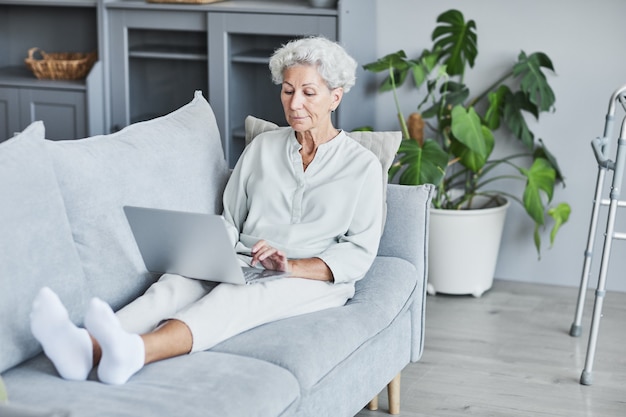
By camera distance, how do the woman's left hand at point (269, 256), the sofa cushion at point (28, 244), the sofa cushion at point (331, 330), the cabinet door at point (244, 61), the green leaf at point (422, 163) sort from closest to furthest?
the sofa cushion at point (28, 244)
the sofa cushion at point (331, 330)
the woman's left hand at point (269, 256)
the green leaf at point (422, 163)
the cabinet door at point (244, 61)

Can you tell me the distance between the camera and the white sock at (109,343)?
192 centimetres

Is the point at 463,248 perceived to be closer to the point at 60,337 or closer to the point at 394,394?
the point at 394,394

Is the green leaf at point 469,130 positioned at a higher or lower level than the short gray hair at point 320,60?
lower

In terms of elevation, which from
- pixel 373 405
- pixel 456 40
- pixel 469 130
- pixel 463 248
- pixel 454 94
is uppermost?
pixel 456 40

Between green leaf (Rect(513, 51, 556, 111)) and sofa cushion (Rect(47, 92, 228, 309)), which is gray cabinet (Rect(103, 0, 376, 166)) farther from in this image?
sofa cushion (Rect(47, 92, 228, 309))

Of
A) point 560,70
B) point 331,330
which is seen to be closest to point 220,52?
point 560,70

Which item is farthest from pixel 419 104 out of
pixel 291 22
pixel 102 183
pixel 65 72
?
pixel 102 183

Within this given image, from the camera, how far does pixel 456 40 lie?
3822 mm

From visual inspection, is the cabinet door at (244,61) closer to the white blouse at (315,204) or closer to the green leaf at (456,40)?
the green leaf at (456,40)

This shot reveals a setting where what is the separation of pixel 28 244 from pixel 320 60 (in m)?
0.95

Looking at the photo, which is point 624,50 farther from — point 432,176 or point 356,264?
point 356,264

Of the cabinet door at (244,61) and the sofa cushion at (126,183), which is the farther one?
the cabinet door at (244,61)

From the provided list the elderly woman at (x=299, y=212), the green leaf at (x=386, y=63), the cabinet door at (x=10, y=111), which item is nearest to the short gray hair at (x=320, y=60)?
the elderly woman at (x=299, y=212)

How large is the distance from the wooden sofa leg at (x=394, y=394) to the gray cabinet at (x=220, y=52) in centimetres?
136
